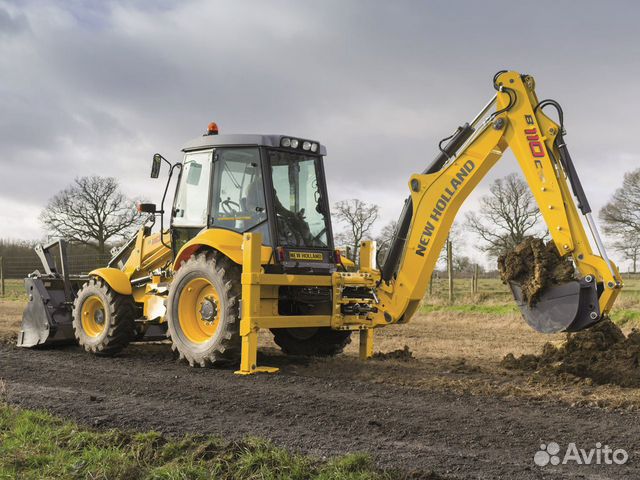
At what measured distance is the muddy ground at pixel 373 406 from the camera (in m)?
4.47

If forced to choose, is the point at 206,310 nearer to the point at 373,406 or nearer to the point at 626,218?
the point at 373,406

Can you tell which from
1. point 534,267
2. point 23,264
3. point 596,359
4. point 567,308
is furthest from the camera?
point 23,264

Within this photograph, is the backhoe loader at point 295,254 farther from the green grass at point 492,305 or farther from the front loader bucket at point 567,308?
the green grass at point 492,305

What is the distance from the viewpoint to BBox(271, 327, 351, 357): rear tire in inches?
361

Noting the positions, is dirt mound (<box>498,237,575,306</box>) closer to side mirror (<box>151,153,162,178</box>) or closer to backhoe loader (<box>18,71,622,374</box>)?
backhoe loader (<box>18,71,622,374</box>)

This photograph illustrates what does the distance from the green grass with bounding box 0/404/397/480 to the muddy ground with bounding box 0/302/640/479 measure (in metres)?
0.29

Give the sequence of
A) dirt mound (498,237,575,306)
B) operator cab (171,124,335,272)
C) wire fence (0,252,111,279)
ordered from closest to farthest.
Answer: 1. dirt mound (498,237,575,306)
2. operator cab (171,124,335,272)
3. wire fence (0,252,111,279)

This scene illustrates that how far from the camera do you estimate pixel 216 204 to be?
837cm

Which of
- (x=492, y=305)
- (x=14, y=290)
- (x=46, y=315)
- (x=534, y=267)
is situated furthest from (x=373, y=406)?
(x=14, y=290)

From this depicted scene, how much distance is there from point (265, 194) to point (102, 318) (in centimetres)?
340

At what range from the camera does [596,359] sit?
732 centimetres

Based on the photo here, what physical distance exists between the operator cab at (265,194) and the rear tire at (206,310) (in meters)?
0.54

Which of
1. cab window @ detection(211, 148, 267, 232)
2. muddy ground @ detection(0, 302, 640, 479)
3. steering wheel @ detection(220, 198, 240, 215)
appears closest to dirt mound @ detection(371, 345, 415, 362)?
muddy ground @ detection(0, 302, 640, 479)

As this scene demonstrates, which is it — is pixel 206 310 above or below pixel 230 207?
below
